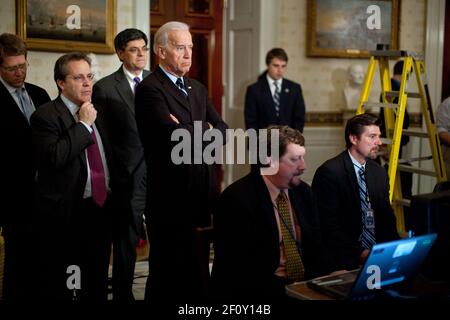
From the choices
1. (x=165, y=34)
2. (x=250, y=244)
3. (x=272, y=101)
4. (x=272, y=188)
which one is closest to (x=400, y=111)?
(x=272, y=101)

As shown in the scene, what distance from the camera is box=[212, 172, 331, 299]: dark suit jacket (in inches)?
103

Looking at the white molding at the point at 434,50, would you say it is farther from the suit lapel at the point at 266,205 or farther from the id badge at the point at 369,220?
the suit lapel at the point at 266,205

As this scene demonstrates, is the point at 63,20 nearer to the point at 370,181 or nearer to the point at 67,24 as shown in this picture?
the point at 67,24

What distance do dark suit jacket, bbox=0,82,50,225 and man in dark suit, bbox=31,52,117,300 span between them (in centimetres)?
36

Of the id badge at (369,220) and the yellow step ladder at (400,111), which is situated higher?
the yellow step ladder at (400,111)

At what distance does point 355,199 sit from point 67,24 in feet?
10.3

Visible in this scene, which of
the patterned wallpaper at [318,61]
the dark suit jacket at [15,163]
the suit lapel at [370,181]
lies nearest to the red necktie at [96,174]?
the dark suit jacket at [15,163]

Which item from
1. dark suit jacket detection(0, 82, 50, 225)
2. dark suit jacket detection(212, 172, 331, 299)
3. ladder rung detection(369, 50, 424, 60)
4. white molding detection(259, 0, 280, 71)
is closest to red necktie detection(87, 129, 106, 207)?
dark suit jacket detection(0, 82, 50, 225)

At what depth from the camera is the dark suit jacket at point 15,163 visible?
3623 millimetres

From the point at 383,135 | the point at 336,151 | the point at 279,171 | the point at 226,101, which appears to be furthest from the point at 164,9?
the point at 279,171

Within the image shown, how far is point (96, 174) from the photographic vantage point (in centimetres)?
340

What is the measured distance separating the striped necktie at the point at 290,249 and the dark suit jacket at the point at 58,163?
41.8 inches

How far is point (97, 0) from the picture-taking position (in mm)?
5738

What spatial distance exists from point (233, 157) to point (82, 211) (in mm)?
4144
